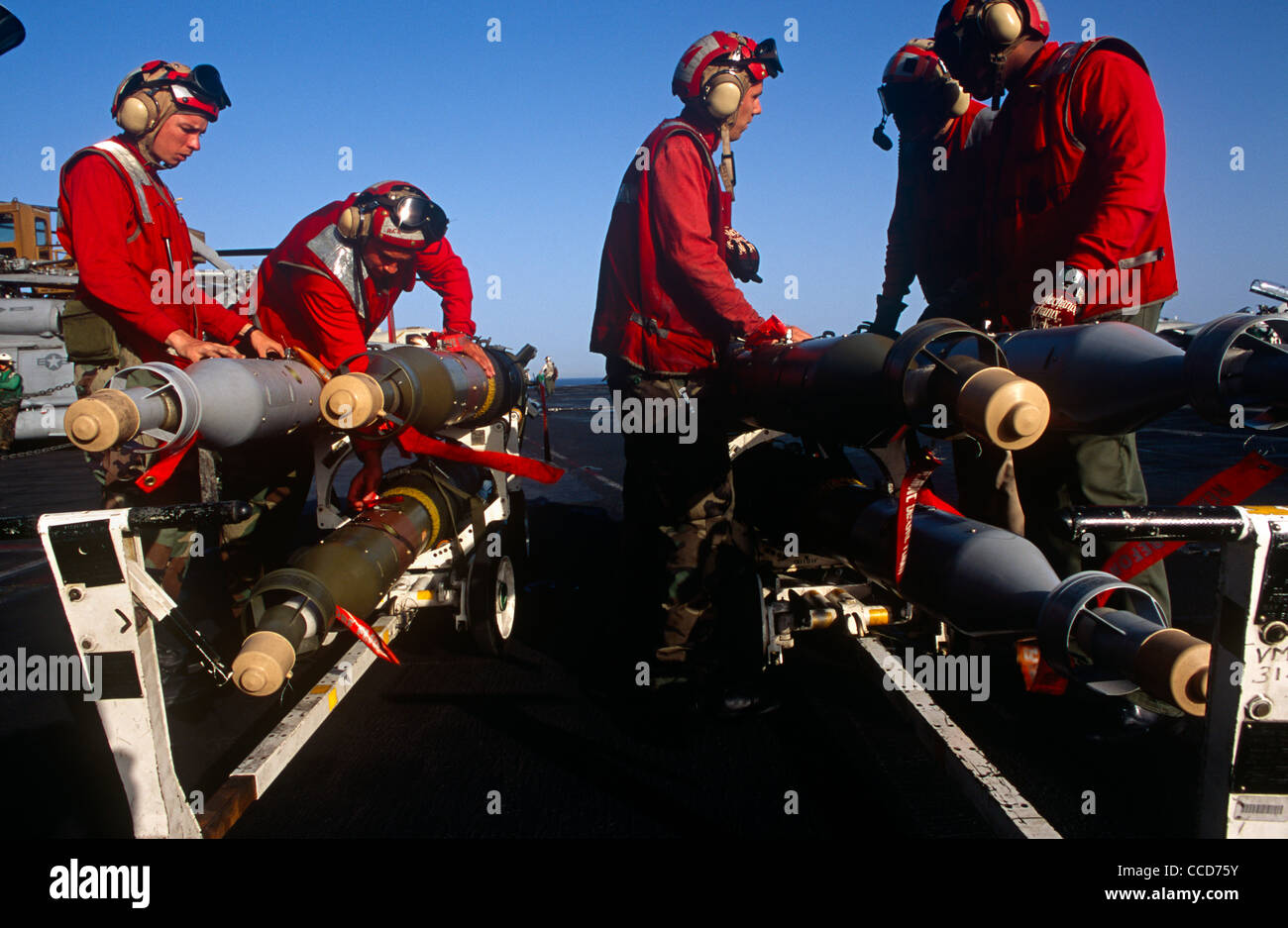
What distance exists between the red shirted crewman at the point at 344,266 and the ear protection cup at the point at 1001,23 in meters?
3.13

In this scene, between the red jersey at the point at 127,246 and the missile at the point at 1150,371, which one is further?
the red jersey at the point at 127,246

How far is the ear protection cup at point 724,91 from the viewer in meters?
3.79

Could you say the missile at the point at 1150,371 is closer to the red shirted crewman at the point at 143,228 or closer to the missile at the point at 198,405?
the missile at the point at 198,405

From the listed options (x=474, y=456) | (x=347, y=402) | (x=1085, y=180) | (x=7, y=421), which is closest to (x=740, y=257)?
(x=1085, y=180)

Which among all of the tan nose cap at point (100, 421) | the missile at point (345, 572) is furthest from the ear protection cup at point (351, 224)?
the tan nose cap at point (100, 421)

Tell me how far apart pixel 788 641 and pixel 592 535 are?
4.10m

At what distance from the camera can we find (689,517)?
375cm

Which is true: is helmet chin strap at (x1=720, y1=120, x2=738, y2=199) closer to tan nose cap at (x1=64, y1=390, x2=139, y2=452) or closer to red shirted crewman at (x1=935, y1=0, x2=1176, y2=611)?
red shirted crewman at (x1=935, y1=0, x2=1176, y2=611)

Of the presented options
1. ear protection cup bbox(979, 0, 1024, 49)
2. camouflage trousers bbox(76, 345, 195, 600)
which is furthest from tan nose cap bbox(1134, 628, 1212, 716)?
camouflage trousers bbox(76, 345, 195, 600)

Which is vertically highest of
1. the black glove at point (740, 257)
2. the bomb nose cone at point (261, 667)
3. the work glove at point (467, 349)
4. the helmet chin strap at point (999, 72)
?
the helmet chin strap at point (999, 72)
